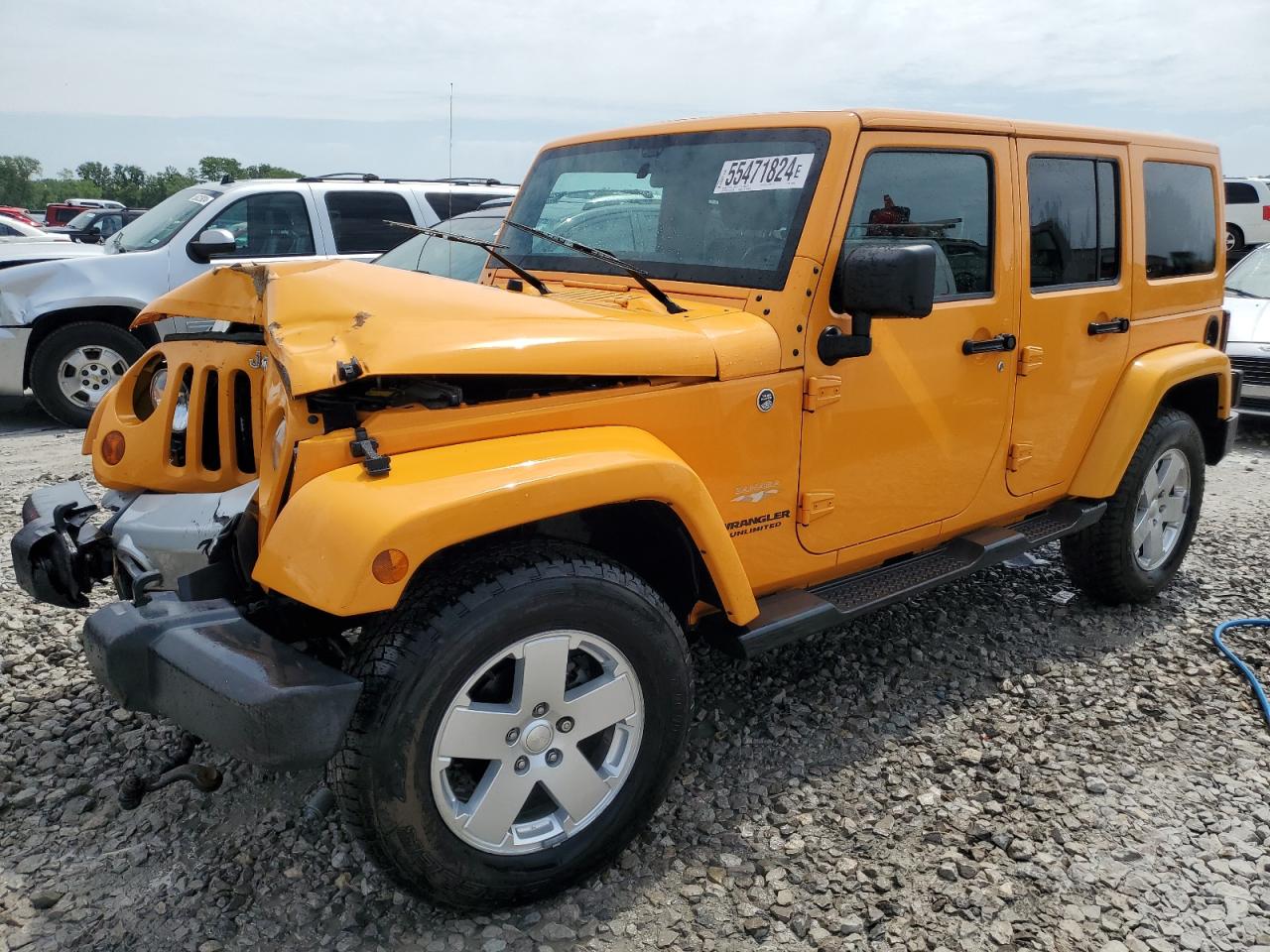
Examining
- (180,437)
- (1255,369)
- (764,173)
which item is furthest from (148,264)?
(1255,369)

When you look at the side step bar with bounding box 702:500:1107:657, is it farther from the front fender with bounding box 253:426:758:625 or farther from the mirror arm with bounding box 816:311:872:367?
the mirror arm with bounding box 816:311:872:367

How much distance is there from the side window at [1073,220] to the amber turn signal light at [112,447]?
315 cm

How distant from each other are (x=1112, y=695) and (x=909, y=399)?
147 centimetres

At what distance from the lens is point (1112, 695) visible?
3586 mm

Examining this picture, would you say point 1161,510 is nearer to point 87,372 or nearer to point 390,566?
point 390,566

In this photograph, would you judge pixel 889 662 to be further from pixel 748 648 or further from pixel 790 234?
pixel 790 234

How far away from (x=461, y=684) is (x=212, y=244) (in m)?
5.38

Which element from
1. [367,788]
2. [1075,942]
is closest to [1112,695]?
[1075,942]

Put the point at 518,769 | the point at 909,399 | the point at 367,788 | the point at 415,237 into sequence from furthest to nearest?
1. the point at 415,237
2. the point at 909,399
3. the point at 518,769
4. the point at 367,788

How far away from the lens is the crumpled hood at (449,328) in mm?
2229

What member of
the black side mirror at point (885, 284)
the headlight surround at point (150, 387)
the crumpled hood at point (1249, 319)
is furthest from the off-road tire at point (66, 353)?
the crumpled hood at point (1249, 319)

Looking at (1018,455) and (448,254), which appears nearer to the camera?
(1018,455)

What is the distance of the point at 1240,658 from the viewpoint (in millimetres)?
3875

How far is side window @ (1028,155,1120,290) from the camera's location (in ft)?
11.4
